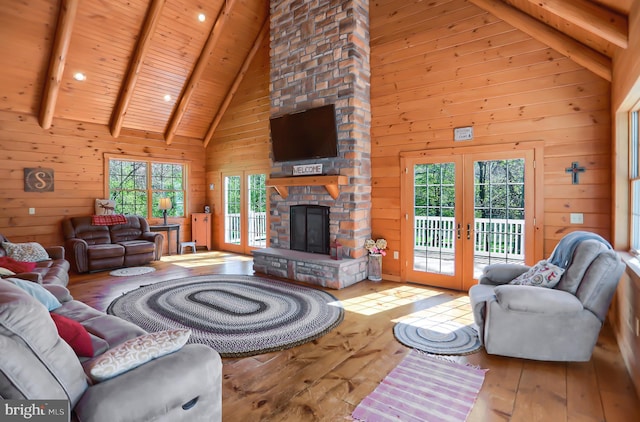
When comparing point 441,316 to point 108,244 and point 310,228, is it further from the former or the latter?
point 108,244

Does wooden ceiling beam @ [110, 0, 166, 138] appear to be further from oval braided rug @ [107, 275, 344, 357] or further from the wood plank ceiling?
oval braided rug @ [107, 275, 344, 357]

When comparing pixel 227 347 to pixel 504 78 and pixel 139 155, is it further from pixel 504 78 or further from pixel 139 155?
pixel 139 155

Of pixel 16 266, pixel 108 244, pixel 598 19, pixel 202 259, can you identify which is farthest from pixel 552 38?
pixel 108 244

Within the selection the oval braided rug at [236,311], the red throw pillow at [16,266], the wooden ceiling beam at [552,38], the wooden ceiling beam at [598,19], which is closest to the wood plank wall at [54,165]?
the red throw pillow at [16,266]

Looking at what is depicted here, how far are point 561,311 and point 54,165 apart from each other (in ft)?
26.1

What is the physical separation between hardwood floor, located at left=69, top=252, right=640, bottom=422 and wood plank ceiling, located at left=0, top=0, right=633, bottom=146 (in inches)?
116

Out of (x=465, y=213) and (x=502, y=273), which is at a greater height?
(x=465, y=213)

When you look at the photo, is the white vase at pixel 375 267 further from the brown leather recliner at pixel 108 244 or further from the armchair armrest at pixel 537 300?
the brown leather recliner at pixel 108 244

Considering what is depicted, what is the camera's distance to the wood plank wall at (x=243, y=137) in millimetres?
7391

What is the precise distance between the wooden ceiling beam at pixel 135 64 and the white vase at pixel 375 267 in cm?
518

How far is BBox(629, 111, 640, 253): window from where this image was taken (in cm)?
329

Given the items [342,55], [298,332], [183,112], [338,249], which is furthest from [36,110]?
[298,332]

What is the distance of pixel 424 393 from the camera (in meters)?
2.32

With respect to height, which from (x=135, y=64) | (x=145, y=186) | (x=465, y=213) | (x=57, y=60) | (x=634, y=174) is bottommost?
(x=465, y=213)
